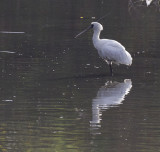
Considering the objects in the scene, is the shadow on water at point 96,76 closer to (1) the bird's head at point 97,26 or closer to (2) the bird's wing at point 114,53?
(2) the bird's wing at point 114,53

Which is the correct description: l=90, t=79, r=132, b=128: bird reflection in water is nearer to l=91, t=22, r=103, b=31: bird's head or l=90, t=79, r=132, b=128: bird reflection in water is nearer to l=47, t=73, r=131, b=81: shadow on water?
l=47, t=73, r=131, b=81: shadow on water

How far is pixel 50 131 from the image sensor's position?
11195 mm

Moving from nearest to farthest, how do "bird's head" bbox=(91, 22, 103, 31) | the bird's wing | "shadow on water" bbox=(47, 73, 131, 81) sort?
"shadow on water" bbox=(47, 73, 131, 81) → the bird's wing → "bird's head" bbox=(91, 22, 103, 31)

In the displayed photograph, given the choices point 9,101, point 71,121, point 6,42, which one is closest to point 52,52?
point 6,42

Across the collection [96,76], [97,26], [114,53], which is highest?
[97,26]

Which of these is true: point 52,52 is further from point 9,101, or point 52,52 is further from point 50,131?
point 50,131

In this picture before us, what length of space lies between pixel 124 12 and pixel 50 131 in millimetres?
26106

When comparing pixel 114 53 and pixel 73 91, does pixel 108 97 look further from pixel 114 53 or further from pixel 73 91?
pixel 114 53

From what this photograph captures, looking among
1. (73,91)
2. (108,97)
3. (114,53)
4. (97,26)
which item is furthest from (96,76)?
(108,97)

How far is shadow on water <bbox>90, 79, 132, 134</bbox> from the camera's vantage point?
40.9ft

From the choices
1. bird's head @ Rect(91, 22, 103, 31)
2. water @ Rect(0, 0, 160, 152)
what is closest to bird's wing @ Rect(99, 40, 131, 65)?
water @ Rect(0, 0, 160, 152)

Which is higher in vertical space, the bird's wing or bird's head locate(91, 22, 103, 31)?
bird's head locate(91, 22, 103, 31)

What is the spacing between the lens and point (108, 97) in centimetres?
1445

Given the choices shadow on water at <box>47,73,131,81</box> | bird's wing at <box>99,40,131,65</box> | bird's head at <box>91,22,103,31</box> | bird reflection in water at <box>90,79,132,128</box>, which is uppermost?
bird's head at <box>91,22,103,31</box>
